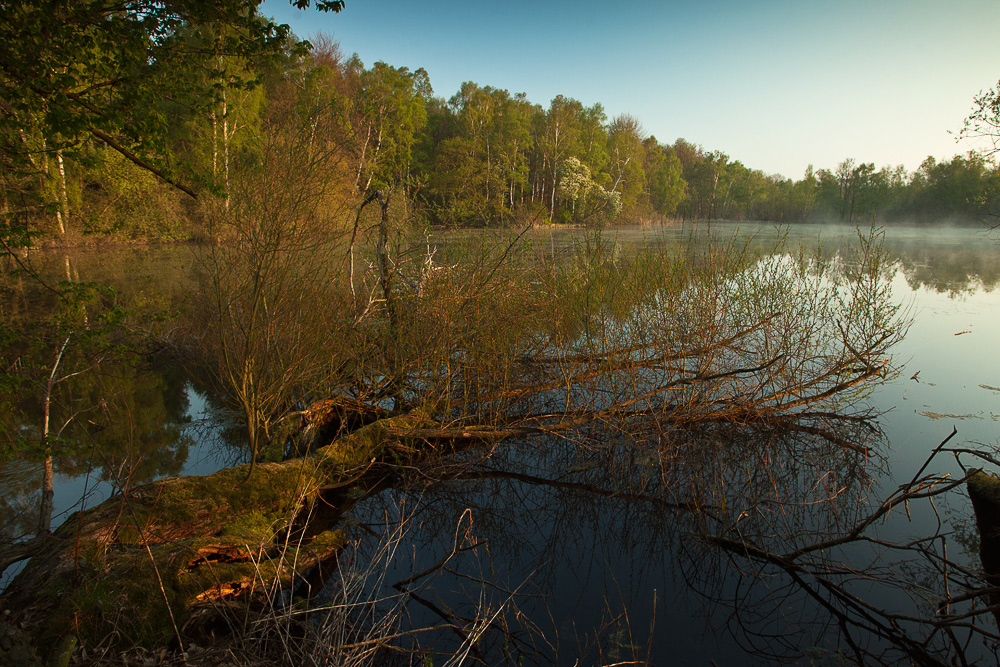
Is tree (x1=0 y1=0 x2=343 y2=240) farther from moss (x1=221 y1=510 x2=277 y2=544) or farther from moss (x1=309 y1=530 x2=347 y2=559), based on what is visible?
moss (x1=309 y1=530 x2=347 y2=559)

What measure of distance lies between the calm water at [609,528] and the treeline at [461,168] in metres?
2.57

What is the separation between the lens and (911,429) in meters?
6.03

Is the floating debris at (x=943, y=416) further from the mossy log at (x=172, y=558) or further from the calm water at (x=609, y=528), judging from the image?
the mossy log at (x=172, y=558)

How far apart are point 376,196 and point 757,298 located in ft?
15.7

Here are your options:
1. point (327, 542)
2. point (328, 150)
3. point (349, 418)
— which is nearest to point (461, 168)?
point (349, 418)

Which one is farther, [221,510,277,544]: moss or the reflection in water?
[221,510,277,544]: moss

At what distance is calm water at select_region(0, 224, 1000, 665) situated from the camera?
118 inches

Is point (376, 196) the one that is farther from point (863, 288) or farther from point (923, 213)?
point (923, 213)

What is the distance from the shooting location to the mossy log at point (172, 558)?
2.34 m

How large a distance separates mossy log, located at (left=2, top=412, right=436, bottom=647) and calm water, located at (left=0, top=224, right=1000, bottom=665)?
0.38 metres

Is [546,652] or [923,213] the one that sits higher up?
[923,213]

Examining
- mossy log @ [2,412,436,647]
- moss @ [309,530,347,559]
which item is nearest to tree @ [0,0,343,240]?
mossy log @ [2,412,436,647]

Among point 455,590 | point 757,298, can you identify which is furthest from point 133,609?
point 757,298

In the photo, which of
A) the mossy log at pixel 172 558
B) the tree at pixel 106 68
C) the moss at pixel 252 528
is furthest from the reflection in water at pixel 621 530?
the tree at pixel 106 68
